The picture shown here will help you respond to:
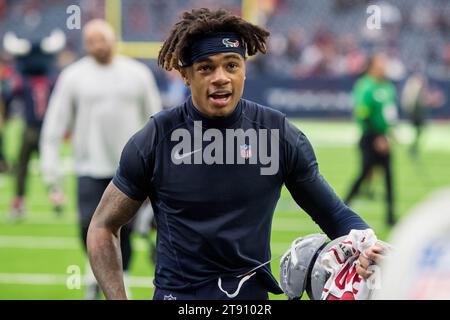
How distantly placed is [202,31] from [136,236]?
25.7 ft

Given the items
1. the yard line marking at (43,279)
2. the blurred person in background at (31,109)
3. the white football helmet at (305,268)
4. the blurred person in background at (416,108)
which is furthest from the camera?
the blurred person in background at (416,108)

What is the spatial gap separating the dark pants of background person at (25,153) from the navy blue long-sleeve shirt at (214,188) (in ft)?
31.0

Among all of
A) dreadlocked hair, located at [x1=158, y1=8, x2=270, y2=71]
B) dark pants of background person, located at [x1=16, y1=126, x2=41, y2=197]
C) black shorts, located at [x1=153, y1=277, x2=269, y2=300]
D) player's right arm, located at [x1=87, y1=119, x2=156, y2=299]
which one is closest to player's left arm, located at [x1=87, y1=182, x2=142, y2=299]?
player's right arm, located at [x1=87, y1=119, x2=156, y2=299]

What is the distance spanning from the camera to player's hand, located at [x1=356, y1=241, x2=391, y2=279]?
3150 mm

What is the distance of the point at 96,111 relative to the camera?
7750 mm

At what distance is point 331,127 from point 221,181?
2183cm

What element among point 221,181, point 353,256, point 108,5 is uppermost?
point 108,5

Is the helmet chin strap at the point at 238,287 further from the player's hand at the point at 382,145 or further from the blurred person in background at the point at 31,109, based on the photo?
the blurred person in background at the point at 31,109

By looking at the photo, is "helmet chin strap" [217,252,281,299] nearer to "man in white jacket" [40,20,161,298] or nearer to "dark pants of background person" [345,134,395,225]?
"man in white jacket" [40,20,161,298]

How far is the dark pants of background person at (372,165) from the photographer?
1214 centimetres

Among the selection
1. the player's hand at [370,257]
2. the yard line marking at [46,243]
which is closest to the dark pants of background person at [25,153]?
the yard line marking at [46,243]

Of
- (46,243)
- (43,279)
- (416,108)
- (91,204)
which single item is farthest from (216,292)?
(416,108)

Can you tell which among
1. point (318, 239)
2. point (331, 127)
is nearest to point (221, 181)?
point (318, 239)
